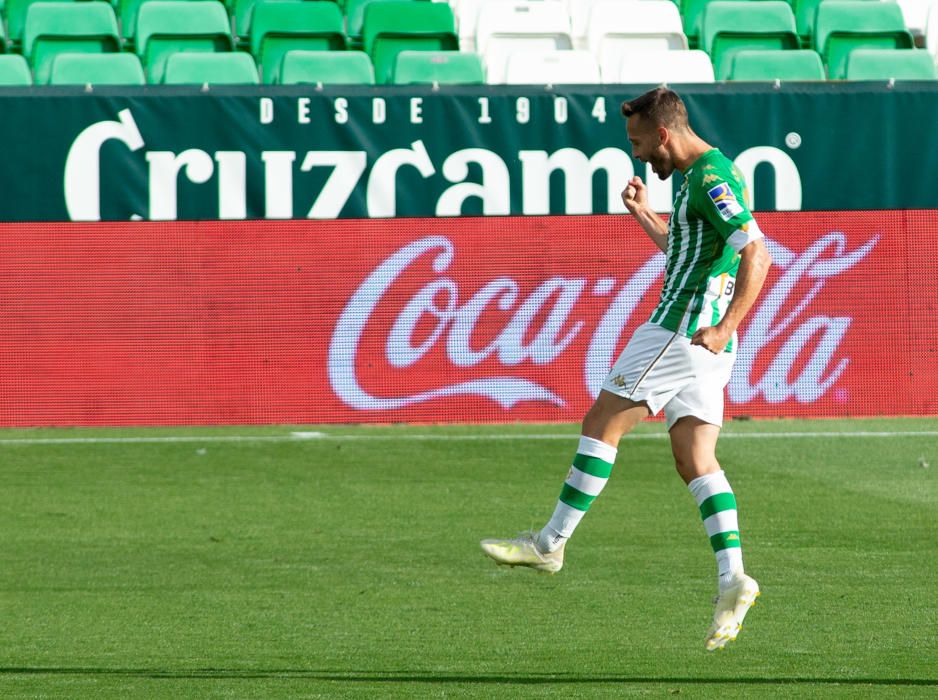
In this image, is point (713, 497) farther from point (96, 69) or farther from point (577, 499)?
point (96, 69)

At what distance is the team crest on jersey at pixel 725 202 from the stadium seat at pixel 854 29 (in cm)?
1069

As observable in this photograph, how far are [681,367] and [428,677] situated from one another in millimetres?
1404

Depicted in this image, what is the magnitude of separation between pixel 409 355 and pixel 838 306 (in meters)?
3.70

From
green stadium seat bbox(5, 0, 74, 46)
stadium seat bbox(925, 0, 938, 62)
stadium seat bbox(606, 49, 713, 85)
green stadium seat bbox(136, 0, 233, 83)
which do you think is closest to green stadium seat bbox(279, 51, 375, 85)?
green stadium seat bbox(136, 0, 233, 83)

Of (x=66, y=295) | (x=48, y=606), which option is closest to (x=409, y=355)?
(x=66, y=295)

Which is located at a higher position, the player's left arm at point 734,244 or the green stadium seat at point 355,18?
the player's left arm at point 734,244

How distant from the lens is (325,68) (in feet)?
47.8

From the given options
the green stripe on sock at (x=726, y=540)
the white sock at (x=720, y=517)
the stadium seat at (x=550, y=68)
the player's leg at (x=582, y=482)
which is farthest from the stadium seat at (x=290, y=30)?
the green stripe on sock at (x=726, y=540)

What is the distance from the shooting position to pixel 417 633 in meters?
6.11

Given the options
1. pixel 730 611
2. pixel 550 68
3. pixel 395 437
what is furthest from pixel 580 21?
pixel 730 611

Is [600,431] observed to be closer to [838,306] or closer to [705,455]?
[705,455]

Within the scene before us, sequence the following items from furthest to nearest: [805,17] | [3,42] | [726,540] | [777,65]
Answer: [805,17] → [3,42] → [777,65] → [726,540]

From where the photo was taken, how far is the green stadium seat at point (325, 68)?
1448 centimetres

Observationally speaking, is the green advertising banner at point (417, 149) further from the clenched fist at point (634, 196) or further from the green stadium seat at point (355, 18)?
the clenched fist at point (634, 196)
